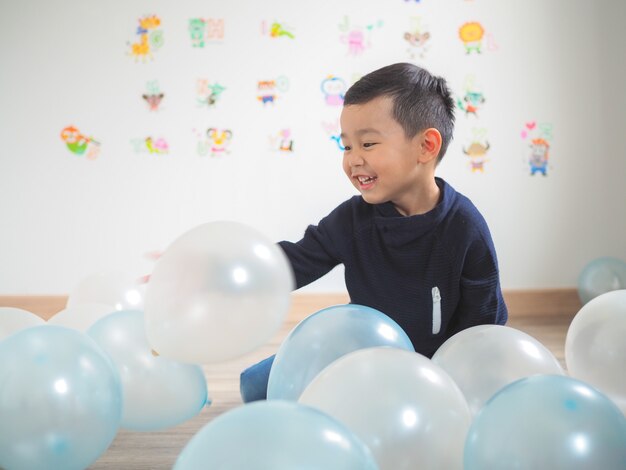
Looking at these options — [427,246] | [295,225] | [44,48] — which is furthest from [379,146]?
[44,48]

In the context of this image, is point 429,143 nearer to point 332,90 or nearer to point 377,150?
point 377,150

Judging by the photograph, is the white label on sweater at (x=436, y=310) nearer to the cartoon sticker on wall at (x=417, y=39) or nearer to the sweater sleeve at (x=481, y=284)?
the sweater sleeve at (x=481, y=284)

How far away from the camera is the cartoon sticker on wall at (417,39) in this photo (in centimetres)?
275

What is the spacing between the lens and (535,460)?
2.57 ft

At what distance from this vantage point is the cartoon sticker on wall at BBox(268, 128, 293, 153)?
9.12 ft

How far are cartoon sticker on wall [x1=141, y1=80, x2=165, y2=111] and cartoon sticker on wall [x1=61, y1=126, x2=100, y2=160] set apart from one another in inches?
9.9

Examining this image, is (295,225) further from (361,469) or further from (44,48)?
(361,469)

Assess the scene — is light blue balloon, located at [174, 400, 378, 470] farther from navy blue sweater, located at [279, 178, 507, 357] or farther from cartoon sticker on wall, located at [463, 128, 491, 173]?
cartoon sticker on wall, located at [463, 128, 491, 173]

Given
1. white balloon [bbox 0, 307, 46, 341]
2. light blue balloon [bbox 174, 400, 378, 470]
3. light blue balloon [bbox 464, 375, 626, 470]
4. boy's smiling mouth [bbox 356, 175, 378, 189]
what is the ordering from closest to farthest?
1. light blue balloon [bbox 174, 400, 378, 470]
2. light blue balloon [bbox 464, 375, 626, 470]
3. white balloon [bbox 0, 307, 46, 341]
4. boy's smiling mouth [bbox 356, 175, 378, 189]

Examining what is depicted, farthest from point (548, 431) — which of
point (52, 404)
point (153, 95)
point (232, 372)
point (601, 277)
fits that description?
point (153, 95)

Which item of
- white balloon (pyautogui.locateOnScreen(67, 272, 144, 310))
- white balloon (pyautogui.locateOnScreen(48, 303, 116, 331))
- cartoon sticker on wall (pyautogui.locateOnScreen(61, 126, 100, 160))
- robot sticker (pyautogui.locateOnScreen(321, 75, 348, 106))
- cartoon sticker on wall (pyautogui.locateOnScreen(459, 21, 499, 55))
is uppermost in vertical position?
cartoon sticker on wall (pyautogui.locateOnScreen(459, 21, 499, 55))

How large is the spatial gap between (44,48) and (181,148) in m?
0.64

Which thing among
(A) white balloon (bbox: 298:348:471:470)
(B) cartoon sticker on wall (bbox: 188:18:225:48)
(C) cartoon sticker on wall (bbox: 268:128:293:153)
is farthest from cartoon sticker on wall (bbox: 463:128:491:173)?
(A) white balloon (bbox: 298:348:471:470)

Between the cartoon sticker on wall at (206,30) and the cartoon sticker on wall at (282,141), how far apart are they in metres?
0.41
